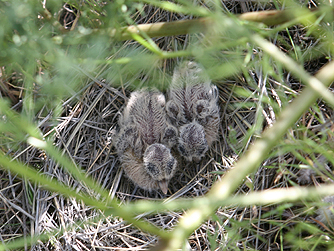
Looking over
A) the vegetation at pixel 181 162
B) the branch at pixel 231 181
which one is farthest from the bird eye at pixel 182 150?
the branch at pixel 231 181

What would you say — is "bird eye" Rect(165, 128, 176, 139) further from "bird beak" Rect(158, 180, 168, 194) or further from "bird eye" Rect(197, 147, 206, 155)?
"bird beak" Rect(158, 180, 168, 194)

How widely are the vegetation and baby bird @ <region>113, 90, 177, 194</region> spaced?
171mm

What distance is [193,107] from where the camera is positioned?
8.81 ft

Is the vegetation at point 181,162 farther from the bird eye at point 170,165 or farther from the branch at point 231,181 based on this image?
the branch at point 231,181

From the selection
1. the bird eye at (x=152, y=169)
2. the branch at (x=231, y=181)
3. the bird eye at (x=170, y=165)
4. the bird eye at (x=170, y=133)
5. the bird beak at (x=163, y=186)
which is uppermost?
the branch at (x=231, y=181)

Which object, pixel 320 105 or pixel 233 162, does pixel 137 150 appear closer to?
pixel 233 162

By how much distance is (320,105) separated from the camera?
239cm

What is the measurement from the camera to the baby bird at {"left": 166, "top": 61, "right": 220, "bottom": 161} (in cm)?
259

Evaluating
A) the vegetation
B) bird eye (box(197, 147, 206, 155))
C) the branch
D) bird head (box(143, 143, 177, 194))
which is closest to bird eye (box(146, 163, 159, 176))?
bird head (box(143, 143, 177, 194))

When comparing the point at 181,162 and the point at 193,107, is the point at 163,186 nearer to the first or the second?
the point at 181,162

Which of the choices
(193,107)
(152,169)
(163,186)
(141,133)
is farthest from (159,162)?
(193,107)

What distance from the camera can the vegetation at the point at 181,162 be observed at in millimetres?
1976

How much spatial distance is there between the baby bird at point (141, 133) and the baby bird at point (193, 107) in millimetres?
113

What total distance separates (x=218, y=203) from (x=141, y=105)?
1.85 meters
